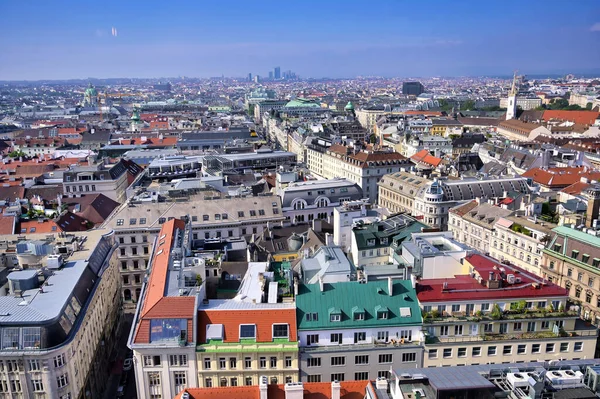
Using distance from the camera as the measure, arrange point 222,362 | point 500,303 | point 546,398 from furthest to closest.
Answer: point 500,303 < point 222,362 < point 546,398

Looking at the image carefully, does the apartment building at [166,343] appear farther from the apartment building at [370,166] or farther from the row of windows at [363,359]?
the apartment building at [370,166]

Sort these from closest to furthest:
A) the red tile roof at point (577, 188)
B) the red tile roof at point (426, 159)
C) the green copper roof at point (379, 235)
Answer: the green copper roof at point (379, 235)
the red tile roof at point (577, 188)
the red tile roof at point (426, 159)

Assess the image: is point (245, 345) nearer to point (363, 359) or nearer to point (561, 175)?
point (363, 359)

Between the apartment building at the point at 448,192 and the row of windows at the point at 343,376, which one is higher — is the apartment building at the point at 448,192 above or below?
above

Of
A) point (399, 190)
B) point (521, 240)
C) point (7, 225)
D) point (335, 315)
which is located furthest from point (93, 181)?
point (521, 240)

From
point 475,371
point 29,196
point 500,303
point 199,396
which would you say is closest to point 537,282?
point 500,303

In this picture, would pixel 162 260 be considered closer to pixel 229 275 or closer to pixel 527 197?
pixel 229 275

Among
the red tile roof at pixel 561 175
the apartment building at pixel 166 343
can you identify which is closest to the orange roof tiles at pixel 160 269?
the apartment building at pixel 166 343
